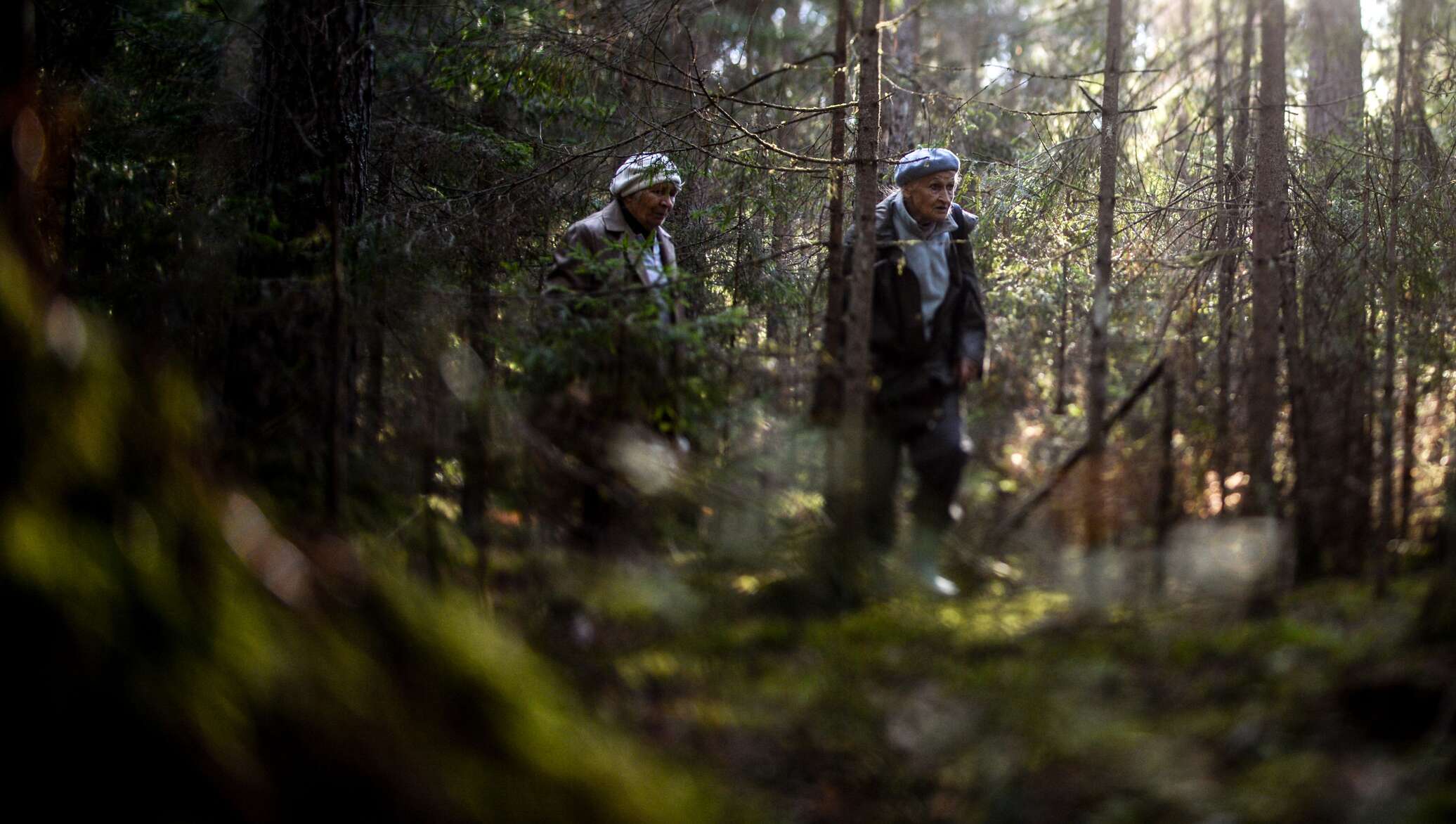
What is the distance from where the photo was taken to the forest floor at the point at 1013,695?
3035 millimetres

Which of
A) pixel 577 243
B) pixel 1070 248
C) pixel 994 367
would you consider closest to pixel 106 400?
pixel 577 243

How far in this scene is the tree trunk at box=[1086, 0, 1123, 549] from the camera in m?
5.02

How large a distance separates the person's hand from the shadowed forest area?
0.44 metres

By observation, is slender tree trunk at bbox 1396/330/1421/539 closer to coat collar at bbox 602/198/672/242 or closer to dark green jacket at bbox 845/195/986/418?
dark green jacket at bbox 845/195/986/418

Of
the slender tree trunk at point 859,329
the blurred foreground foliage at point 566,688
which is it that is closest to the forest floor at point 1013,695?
the blurred foreground foliage at point 566,688

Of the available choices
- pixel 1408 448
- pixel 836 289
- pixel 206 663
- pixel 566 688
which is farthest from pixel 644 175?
pixel 206 663

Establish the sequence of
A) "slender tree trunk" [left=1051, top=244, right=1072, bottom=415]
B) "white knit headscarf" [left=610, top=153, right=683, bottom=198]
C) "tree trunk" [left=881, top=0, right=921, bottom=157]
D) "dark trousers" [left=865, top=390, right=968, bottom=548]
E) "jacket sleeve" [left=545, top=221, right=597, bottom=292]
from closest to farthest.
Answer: "dark trousers" [left=865, top=390, right=968, bottom=548]
"jacket sleeve" [left=545, top=221, right=597, bottom=292]
"white knit headscarf" [left=610, top=153, right=683, bottom=198]
"slender tree trunk" [left=1051, top=244, right=1072, bottom=415]
"tree trunk" [left=881, top=0, right=921, bottom=157]

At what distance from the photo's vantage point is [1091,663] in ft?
12.4

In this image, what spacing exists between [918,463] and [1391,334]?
3220mm

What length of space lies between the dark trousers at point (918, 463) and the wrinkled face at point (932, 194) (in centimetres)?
105

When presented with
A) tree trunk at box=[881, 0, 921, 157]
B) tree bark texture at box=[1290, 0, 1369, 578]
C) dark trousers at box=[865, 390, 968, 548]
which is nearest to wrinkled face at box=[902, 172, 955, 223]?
dark trousers at box=[865, 390, 968, 548]

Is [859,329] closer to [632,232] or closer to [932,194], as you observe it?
[932,194]

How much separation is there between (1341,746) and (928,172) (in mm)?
3688

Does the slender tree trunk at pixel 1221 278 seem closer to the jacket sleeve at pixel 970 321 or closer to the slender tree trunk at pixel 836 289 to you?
the jacket sleeve at pixel 970 321
